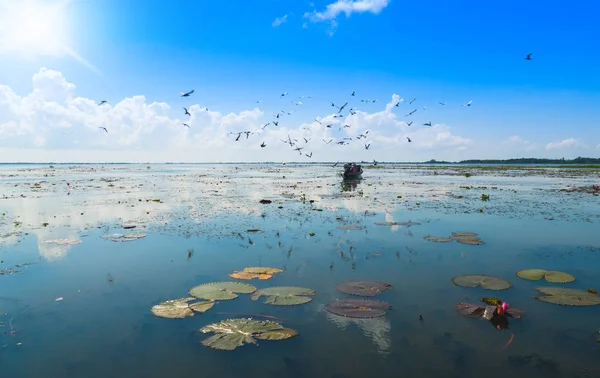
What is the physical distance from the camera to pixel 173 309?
7.32m

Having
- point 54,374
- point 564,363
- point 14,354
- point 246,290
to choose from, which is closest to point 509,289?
point 564,363

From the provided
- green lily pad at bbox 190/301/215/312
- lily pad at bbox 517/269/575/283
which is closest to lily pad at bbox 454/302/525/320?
lily pad at bbox 517/269/575/283

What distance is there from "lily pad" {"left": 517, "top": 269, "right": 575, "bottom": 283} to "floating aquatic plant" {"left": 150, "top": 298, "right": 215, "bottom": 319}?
7.68 metres

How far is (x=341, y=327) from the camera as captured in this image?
6.62m

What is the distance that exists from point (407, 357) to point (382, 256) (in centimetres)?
576

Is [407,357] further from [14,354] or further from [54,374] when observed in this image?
[14,354]

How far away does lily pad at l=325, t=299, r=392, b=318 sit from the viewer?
7.01 meters

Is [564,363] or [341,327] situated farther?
[341,327]

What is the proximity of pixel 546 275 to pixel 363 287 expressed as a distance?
15.7 ft

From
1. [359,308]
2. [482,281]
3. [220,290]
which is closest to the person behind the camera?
[359,308]

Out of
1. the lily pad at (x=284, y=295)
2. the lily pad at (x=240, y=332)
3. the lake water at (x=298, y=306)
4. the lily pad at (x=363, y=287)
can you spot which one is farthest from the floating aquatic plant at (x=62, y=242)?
the lily pad at (x=363, y=287)

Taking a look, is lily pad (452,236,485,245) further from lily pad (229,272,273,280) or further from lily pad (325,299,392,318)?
lily pad (229,272,273,280)

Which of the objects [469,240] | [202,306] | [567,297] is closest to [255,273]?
[202,306]

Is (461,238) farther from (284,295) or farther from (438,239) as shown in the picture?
(284,295)
